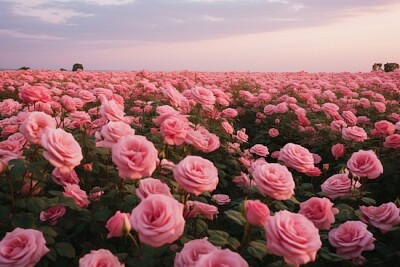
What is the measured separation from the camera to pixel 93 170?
2.59 m

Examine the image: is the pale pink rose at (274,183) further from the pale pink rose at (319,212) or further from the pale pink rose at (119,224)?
the pale pink rose at (119,224)

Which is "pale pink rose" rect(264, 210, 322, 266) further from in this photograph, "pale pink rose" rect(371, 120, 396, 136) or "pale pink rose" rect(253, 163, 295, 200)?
"pale pink rose" rect(371, 120, 396, 136)

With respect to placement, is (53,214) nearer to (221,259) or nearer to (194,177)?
(194,177)

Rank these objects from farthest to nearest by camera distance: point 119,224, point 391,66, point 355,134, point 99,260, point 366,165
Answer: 1. point 391,66
2. point 355,134
3. point 366,165
4. point 119,224
5. point 99,260

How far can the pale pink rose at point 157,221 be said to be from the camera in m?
1.49

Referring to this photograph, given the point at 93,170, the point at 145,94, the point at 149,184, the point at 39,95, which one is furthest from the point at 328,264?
the point at 145,94

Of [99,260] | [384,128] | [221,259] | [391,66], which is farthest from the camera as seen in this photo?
[391,66]

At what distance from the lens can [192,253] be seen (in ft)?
5.27

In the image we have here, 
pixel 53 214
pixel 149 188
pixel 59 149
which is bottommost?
pixel 53 214

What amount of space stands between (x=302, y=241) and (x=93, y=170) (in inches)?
62.5

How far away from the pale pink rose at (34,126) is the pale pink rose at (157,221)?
80cm

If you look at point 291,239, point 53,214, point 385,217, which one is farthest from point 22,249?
point 385,217

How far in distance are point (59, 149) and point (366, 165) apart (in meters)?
2.01

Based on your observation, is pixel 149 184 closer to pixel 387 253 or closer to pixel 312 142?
pixel 387 253
